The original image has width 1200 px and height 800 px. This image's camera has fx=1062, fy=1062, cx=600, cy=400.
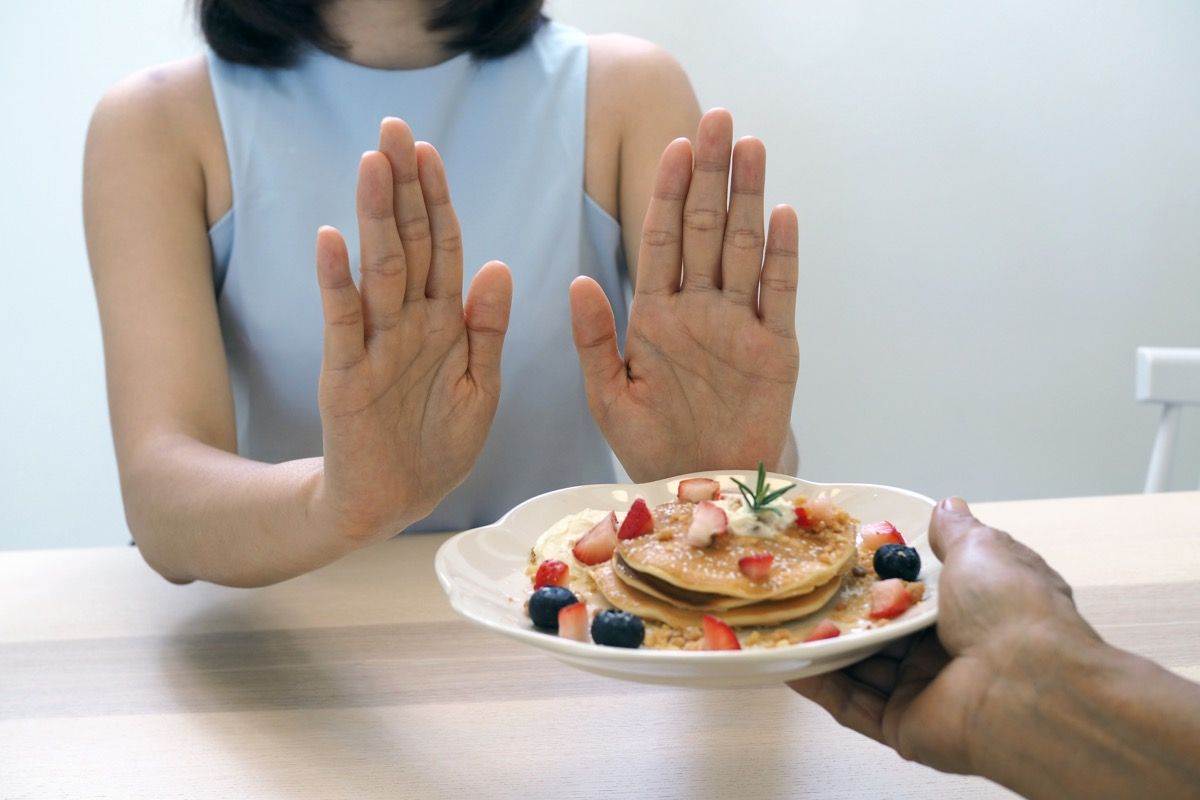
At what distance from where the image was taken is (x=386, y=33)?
5.43 feet

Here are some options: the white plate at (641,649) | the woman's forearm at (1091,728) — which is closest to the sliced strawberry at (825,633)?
the white plate at (641,649)

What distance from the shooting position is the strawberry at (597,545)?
3.05 feet

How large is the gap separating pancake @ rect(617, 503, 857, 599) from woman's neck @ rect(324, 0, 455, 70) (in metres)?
1.03

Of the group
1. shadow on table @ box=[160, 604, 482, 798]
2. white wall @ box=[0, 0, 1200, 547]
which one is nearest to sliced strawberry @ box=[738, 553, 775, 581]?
shadow on table @ box=[160, 604, 482, 798]

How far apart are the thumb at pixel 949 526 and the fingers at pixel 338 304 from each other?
523 millimetres

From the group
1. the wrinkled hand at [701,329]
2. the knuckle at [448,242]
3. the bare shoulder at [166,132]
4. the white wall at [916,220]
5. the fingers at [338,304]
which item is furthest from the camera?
the white wall at [916,220]

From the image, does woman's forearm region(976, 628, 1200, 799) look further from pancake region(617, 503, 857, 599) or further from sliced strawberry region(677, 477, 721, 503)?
sliced strawberry region(677, 477, 721, 503)

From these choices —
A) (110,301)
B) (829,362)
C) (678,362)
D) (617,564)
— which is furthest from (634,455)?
(829,362)

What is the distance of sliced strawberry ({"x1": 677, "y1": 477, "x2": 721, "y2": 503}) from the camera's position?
1000mm

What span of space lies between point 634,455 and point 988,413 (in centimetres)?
200

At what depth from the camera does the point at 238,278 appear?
162 cm

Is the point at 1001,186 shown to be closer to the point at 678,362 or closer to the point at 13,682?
the point at 678,362

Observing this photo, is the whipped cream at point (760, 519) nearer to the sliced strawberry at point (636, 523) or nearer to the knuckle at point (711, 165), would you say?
the sliced strawberry at point (636, 523)

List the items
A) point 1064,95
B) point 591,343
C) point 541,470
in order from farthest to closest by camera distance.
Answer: point 1064,95 → point 541,470 → point 591,343
